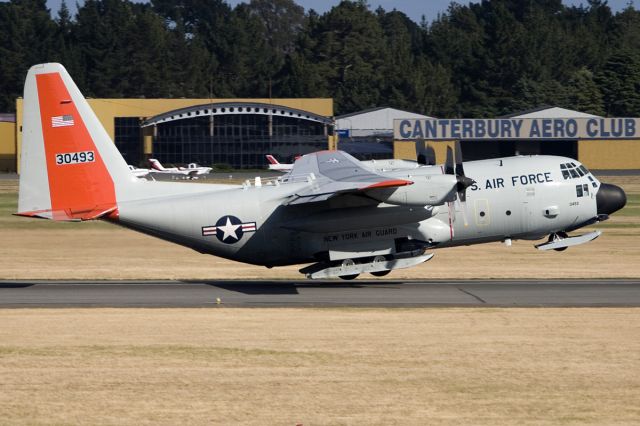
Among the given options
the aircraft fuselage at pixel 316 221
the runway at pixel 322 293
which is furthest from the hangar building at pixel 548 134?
the aircraft fuselage at pixel 316 221

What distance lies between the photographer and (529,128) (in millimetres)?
107875

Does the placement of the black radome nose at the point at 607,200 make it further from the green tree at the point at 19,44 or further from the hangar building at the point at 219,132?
the green tree at the point at 19,44

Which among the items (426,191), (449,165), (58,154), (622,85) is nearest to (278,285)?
(426,191)

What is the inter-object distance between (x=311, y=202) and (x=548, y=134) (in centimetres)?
8317

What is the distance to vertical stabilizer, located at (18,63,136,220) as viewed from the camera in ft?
94.4

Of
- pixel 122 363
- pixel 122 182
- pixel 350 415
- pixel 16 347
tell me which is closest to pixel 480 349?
pixel 350 415

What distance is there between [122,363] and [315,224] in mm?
10181

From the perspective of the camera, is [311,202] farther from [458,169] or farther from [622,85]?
[622,85]

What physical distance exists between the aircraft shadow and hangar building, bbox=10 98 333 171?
282 feet

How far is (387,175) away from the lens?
96.0 feet

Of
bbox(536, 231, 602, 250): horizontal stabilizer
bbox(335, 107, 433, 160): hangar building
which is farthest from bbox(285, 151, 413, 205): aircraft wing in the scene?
bbox(335, 107, 433, 160): hangar building

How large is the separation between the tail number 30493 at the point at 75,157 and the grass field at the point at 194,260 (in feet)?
20.5

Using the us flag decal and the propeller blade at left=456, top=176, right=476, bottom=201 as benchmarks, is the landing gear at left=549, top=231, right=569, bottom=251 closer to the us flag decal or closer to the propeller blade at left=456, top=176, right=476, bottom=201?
the propeller blade at left=456, top=176, right=476, bottom=201

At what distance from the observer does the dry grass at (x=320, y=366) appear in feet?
56.8
